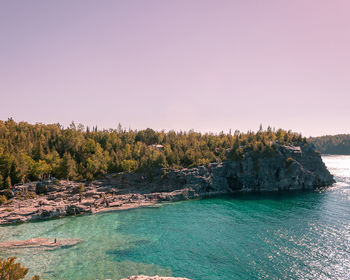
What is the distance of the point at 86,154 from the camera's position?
443 feet

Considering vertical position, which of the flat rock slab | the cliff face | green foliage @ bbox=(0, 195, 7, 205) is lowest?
the flat rock slab

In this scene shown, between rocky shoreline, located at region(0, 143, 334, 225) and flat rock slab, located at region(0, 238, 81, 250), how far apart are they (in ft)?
72.0

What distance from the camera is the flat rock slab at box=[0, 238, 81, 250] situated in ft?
185

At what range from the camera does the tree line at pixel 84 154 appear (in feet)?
344

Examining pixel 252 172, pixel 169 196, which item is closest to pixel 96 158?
pixel 169 196

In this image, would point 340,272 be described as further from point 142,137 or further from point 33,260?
point 142,137

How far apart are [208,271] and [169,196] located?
212 feet

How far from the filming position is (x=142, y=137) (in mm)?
190250

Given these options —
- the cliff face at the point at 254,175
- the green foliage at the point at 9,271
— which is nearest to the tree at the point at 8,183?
the cliff face at the point at 254,175

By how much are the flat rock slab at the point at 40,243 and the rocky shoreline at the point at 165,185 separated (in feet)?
72.0

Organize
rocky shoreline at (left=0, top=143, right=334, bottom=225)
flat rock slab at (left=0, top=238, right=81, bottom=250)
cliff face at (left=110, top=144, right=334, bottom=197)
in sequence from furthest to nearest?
cliff face at (left=110, top=144, right=334, bottom=197) → rocky shoreline at (left=0, top=143, right=334, bottom=225) → flat rock slab at (left=0, top=238, right=81, bottom=250)

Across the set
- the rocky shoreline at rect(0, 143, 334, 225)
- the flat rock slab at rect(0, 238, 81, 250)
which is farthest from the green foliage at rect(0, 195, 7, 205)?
the flat rock slab at rect(0, 238, 81, 250)

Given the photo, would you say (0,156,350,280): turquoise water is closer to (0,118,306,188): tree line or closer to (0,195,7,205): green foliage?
(0,195,7,205): green foliage

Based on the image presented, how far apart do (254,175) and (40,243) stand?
382ft
